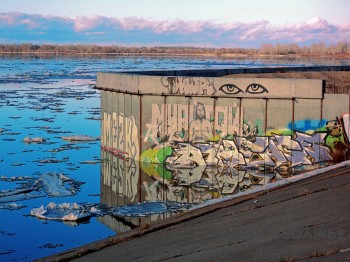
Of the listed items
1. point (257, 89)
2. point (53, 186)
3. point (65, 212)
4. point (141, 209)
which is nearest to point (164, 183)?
point (53, 186)

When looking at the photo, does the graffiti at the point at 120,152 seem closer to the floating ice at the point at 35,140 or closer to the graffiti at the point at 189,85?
the graffiti at the point at 189,85

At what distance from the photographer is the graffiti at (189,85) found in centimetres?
2067

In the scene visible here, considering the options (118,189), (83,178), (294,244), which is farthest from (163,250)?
(83,178)

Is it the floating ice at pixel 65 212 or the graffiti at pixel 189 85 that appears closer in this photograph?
the floating ice at pixel 65 212

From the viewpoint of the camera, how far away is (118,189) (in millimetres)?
18594

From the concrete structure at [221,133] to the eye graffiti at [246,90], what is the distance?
33 mm

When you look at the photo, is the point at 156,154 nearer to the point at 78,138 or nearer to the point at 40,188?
the point at 40,188

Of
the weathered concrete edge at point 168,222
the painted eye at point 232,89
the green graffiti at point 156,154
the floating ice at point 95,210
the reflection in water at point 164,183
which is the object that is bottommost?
the reflection in water at point 164,183

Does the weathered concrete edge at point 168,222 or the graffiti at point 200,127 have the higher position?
the graffiti at point 200,127

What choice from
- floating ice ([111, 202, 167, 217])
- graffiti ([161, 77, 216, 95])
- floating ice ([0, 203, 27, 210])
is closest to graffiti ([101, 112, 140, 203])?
graffiti ([161, 77, 216, 95])

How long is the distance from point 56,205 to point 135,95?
731 cm

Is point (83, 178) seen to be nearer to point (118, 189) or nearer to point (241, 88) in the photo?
point (118, 189)

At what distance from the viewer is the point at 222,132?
813 inches

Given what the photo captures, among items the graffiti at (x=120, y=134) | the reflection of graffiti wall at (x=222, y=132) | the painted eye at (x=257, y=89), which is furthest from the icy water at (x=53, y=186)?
the painted eye at (x=257, y=89)
